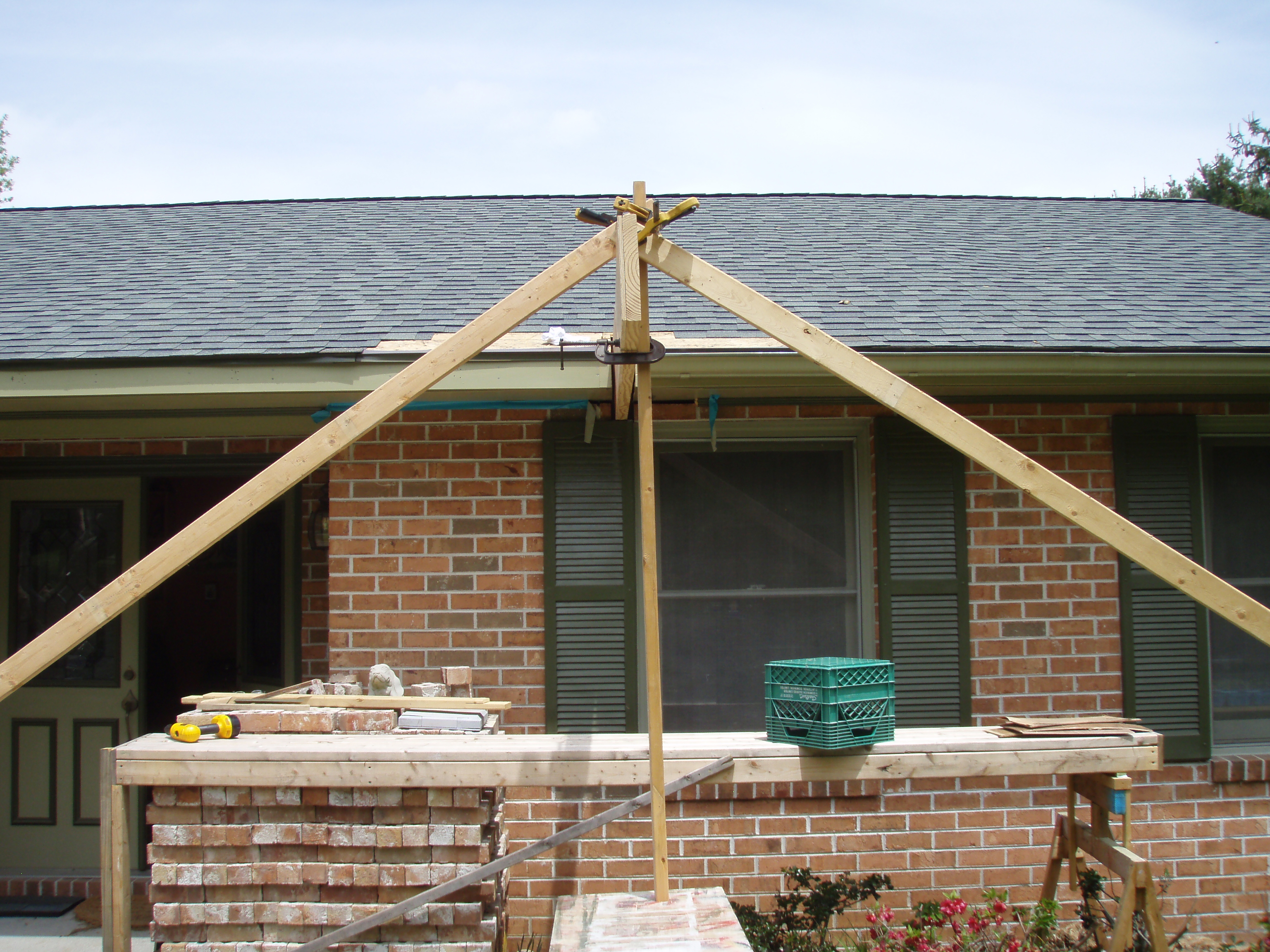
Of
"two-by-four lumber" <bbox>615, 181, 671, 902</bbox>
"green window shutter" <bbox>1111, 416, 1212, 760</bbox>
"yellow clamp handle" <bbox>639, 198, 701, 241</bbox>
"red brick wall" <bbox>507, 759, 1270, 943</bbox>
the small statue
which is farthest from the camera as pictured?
"green window shutter" <bbox>1111, 416, 1212, 760</bbox>

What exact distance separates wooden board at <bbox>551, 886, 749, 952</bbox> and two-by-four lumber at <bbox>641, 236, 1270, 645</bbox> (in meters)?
1.51

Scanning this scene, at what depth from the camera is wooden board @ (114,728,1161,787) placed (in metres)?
3.13

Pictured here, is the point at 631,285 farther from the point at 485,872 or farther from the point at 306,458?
the point at 485,872

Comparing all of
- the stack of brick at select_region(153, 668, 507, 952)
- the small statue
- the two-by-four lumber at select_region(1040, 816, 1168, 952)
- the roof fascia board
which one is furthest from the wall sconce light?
the two-by-four lumber at select_region(1040, 816, 1168, 952)

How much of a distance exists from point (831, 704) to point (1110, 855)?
1224 millimetres

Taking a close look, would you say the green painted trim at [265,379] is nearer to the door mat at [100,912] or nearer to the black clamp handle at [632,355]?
the black clamp handle at [632,355]

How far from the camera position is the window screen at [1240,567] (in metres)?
4.86

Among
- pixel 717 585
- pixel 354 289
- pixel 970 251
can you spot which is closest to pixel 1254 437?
pixel 970 251

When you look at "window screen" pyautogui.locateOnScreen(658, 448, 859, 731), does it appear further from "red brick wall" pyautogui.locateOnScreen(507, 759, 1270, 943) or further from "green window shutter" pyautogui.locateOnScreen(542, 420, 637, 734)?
"red brick wall" pyautogui.locateOnScreen(507, 759, 1270, 943)

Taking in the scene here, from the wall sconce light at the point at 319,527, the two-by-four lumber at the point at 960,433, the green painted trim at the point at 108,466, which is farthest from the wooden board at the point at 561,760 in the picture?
the green painted trim at the point at 108,466

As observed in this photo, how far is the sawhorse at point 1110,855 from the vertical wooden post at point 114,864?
10.7 ft

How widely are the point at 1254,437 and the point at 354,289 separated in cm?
476

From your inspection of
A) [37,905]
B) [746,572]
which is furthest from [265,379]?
[37,905]

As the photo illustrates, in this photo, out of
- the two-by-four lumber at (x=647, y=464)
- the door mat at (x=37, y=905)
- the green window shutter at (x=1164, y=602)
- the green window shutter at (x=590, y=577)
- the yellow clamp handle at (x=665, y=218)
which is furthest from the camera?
the door mat at (x=37, y=905)
